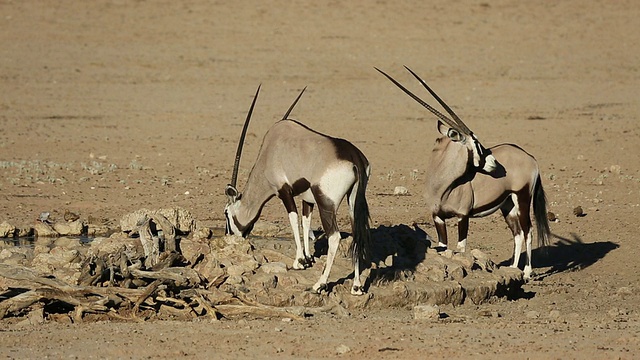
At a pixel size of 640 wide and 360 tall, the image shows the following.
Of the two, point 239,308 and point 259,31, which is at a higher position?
point 259,31

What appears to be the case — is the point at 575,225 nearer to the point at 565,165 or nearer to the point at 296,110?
the point at 565,165

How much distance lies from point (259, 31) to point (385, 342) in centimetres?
1985

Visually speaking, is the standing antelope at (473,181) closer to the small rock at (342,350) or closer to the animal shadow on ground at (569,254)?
the animal shadow on ground at (569,254)

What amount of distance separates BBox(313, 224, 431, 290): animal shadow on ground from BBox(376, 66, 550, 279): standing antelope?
0.61m

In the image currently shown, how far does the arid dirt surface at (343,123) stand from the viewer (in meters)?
8.34

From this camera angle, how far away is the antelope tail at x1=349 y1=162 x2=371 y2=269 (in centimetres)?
976

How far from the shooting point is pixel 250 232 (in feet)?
37.7

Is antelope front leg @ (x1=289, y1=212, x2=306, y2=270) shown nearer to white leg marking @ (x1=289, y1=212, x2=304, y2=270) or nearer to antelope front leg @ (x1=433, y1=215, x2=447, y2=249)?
white leg marking @ (x1=289, y1=212, x2=304, y2=270)

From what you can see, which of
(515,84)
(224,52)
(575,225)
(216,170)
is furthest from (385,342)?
(224,52)

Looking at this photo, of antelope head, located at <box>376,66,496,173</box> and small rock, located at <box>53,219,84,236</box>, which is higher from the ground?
antelope head, located at <box>376,66,496,173</box>

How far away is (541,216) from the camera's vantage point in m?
12.6

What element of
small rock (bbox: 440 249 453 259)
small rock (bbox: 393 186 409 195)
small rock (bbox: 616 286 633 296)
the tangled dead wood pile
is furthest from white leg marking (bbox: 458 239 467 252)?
small rock (bbox: 393 186 409 195)

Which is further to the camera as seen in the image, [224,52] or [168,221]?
[224,52]

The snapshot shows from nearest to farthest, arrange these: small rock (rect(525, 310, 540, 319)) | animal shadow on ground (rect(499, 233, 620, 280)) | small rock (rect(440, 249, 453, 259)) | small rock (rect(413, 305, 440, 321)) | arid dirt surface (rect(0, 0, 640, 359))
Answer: arid dirt surface (rect(0, 0, 640, 359))
small rock (rect(413, 305, 440, 321))
small rock (rect(525, 310, 540, 319))
small rock (rect(440, 249, 453, 259))
animal shadow on ground (rect(499, 233, 620, 280))
